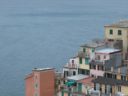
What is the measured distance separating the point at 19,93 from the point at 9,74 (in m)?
7.33

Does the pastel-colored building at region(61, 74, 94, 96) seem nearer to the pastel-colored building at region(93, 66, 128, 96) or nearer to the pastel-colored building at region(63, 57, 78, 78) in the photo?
the pastel-colored building at region(93, 66, 128, 96)

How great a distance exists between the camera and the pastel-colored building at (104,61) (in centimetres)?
3853

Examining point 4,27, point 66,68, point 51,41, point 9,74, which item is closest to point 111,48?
point 66,68

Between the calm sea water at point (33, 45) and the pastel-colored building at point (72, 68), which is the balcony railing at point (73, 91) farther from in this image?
the calm sea water at point (33, 45)

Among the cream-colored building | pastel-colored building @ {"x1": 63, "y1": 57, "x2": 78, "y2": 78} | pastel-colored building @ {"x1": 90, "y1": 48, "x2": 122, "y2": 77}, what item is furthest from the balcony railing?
the cream-colored building

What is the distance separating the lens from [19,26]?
104m

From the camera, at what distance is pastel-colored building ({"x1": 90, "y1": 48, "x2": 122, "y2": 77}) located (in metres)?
38.5

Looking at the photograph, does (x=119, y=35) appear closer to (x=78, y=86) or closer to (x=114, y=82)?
(x=78, y=86)

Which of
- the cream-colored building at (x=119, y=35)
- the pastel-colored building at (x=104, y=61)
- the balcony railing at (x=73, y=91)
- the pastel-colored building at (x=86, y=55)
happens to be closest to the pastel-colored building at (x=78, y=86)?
the balcony railing at (x=73, y=91)

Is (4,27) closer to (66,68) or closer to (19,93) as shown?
(19,93)

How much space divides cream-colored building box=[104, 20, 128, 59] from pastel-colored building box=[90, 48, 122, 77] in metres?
0.76

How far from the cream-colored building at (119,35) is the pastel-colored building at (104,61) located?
76cm

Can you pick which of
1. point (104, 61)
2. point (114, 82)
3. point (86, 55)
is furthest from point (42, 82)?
point (114, 82)

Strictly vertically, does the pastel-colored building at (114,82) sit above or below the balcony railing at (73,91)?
above
